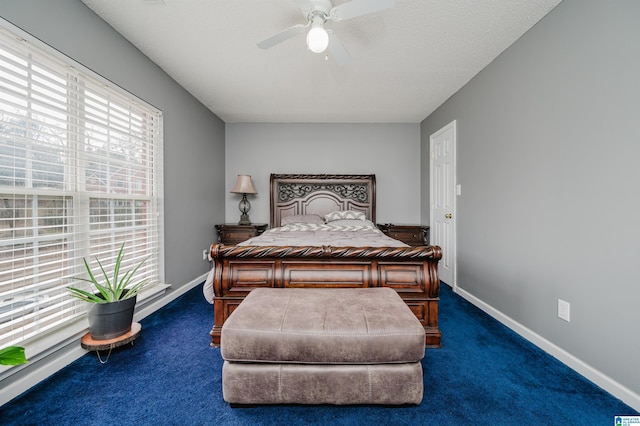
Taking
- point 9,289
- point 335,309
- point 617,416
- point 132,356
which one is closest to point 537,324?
point 617,416

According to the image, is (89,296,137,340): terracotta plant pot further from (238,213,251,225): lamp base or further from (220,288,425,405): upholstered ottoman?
(238,213,251,225): lamp base

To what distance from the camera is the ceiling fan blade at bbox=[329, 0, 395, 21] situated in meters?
1.56

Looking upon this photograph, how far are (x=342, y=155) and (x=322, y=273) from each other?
277 centimetres

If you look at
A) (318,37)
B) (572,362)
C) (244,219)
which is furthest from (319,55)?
(572,362)

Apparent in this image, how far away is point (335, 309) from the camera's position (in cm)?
151

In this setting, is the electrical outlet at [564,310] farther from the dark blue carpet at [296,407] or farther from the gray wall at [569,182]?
the dark blue carpet at [296,407]

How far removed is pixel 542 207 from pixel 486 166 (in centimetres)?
78

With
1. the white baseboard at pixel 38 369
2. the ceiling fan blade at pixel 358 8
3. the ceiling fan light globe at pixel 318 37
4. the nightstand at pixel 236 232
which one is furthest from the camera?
the nightstand at pixel 236 232

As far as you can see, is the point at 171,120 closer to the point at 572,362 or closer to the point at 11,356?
the point at 11,356

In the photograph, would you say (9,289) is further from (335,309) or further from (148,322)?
(335,309)

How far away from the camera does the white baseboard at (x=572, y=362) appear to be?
1.46 m

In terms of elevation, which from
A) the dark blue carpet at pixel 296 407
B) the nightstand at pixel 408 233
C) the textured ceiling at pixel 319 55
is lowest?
the dark blue carpet at pixel 296 407

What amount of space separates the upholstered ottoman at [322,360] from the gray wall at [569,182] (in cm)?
123

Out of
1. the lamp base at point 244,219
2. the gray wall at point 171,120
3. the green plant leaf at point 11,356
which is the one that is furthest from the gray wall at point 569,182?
the gray wall at point 171,120
